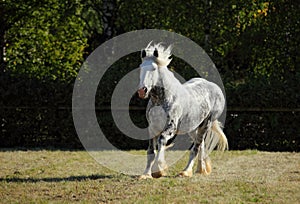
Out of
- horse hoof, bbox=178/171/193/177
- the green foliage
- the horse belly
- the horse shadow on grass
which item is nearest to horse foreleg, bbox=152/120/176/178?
the horse belly

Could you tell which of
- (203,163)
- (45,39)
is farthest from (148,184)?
(45,39)

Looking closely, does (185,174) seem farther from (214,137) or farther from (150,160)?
(214,137)

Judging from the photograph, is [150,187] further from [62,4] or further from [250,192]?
[62,4]

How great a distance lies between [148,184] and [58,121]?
6718 millimetres

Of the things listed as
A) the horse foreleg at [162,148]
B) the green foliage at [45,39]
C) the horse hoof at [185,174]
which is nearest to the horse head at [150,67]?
Answer: the horse foreleg at [162,148]

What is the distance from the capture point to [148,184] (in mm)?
7254

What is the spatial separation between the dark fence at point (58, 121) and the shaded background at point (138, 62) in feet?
0.09

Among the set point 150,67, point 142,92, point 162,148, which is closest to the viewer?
point 142,92

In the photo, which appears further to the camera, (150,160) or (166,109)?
(150,160)

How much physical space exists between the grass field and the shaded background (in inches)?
113

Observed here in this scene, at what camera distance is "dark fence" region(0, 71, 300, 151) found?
13.2m

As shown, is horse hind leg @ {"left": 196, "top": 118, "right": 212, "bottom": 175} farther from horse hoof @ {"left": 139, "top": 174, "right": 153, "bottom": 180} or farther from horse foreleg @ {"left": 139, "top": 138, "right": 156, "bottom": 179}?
horse hoof @ {"left": 139, "top": 174, "right": 153, "bottom": 180}

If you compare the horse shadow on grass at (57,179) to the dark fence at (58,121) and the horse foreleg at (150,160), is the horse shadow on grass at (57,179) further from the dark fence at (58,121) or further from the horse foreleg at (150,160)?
the dark fence at (58,121)

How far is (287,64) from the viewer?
15.0 meters
